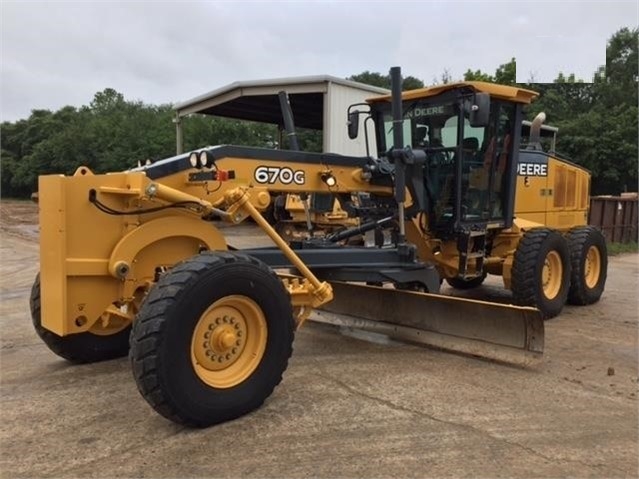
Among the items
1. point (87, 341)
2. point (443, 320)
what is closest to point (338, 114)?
point (443, 320)

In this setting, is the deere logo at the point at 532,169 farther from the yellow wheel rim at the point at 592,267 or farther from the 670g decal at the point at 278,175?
the 670g decal at the point at 278,175

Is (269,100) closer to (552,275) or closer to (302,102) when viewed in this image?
(302,102)

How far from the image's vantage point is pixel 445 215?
6715mm

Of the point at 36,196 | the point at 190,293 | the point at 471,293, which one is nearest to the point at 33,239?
the point at 471,293

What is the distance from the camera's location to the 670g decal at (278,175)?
4.95 metres

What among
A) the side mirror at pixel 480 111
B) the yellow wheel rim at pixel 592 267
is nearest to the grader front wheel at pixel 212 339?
the side mirror at pixel 480 111

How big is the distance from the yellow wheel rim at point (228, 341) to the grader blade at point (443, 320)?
2101mm

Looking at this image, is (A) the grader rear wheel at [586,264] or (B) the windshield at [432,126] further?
(A) the grader rear wheel at [586,264]

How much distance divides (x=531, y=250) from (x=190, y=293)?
4.49 metres

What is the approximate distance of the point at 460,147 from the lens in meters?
6.52

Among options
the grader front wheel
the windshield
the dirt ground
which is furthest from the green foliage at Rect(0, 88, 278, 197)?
the grader front wheel

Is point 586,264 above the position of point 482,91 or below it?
below

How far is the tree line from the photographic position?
28.2 meters

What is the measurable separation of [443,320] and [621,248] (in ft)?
44.3
